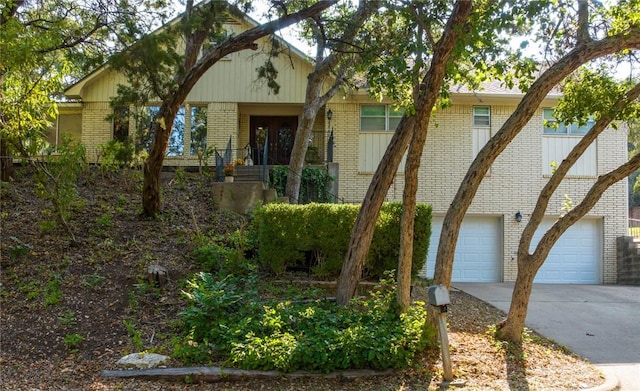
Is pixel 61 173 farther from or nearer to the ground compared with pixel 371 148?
nearer to the ground

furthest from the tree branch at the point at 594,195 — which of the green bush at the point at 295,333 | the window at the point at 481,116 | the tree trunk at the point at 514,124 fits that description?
the window at the point at 481,116

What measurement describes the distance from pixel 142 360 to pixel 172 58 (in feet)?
15.5

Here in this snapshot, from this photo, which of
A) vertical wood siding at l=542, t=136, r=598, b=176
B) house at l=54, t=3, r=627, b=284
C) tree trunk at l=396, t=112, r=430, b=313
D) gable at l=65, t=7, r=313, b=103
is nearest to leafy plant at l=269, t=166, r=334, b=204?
house at l=54, t=3, r=627, b=284

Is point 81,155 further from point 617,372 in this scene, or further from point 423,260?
point 617,372

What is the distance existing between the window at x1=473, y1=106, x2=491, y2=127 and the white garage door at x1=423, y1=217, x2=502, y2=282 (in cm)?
276

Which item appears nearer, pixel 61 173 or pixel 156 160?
pixel 61 173

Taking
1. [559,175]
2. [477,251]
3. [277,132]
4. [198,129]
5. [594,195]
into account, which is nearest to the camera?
[594,195]

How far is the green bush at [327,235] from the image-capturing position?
28.3 ft

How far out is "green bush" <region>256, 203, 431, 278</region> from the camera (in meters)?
8.62

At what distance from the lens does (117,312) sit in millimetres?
7113

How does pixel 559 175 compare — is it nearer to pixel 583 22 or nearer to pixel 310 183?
pixel 583 22

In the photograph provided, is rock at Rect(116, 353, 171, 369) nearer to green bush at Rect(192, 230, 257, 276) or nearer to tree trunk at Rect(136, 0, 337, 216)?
green bush at Rect(192, 230, 257, 276)

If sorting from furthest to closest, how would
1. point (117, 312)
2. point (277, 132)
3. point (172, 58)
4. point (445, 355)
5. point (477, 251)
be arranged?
point (277, 132), point (477, 251), point (172, 58), point (117, 312), point (445, 355)

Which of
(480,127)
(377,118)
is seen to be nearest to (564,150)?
(480,127)
